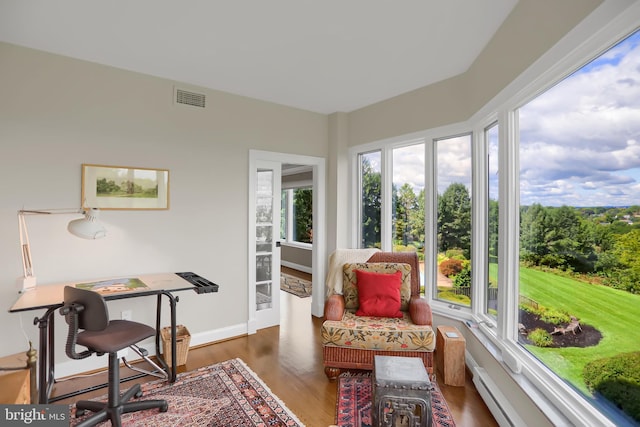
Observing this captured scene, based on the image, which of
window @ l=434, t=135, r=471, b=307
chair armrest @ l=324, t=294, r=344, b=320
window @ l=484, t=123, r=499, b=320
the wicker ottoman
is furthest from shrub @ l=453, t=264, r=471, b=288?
the wicker ottoman

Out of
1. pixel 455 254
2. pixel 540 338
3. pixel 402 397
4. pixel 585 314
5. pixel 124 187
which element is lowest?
pixel 402 397

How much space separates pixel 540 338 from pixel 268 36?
8.93ft

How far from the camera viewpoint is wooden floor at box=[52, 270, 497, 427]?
2195 millimetres

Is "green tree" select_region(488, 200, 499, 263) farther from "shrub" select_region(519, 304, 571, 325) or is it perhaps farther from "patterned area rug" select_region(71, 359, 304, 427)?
"patterned area rug" select_region(71, 359, 304, 427)

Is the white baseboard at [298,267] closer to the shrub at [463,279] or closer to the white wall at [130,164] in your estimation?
the white wall at [130,164]

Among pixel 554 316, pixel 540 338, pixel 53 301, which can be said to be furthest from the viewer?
pixel 53 301

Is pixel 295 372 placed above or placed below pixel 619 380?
below

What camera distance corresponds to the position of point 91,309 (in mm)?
1849

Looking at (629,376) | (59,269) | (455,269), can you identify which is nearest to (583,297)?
(629,376)

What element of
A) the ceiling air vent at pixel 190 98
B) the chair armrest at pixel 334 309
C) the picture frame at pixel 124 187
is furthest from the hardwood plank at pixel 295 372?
the ceiling air vent at pixel 190 98

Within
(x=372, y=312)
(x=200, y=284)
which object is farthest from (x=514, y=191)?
(x=200, y=284)

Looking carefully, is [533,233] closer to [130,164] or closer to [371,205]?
[371,205]

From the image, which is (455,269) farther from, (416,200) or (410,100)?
(410,100)

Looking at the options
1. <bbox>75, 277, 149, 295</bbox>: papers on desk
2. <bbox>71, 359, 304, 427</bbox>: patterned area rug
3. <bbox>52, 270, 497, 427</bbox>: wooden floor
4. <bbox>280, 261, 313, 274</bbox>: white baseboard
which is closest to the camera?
<bbox>71, 359, 304, 427</bbox>: patterned area rug
